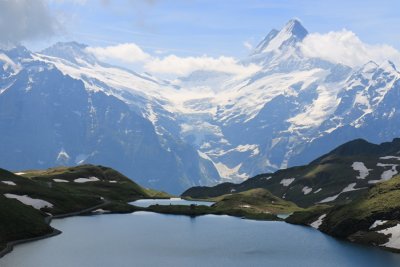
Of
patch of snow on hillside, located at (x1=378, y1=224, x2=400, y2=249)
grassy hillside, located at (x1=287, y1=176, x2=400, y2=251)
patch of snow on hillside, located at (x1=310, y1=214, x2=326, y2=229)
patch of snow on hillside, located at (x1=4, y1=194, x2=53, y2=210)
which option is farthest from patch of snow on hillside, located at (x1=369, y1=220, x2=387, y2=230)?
patch of snow on hillside, located at (x1=4, y1=194, x2=53, y2=210)

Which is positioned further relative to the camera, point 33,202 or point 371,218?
point 33,202

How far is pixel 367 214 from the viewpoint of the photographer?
146 meters

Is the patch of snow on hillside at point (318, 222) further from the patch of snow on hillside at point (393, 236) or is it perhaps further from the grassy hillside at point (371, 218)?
the patch of snow on hillside at point (393, 236)

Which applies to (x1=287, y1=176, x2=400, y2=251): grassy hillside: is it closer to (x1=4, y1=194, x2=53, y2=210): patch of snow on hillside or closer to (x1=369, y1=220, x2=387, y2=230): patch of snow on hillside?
(x1=369, y1=220, x2=387, y2=230): patch of snow on hillside

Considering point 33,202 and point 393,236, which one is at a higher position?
point 33,202

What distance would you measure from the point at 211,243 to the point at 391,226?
129 ft

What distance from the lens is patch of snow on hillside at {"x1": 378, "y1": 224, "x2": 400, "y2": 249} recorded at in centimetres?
12991

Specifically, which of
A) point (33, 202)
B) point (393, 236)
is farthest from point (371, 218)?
point (33, 202)

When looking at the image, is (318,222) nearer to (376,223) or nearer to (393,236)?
(376,223)

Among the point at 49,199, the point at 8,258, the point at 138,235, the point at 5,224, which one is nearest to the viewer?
the point at 8,258

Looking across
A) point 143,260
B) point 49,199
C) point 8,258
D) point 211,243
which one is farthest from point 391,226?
point 49,199

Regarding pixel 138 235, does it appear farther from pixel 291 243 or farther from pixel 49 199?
pixel 49 199

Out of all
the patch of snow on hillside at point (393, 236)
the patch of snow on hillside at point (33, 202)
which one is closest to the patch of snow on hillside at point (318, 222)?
the patch of snow on hillside at point (393, 236)

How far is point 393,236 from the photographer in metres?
133
